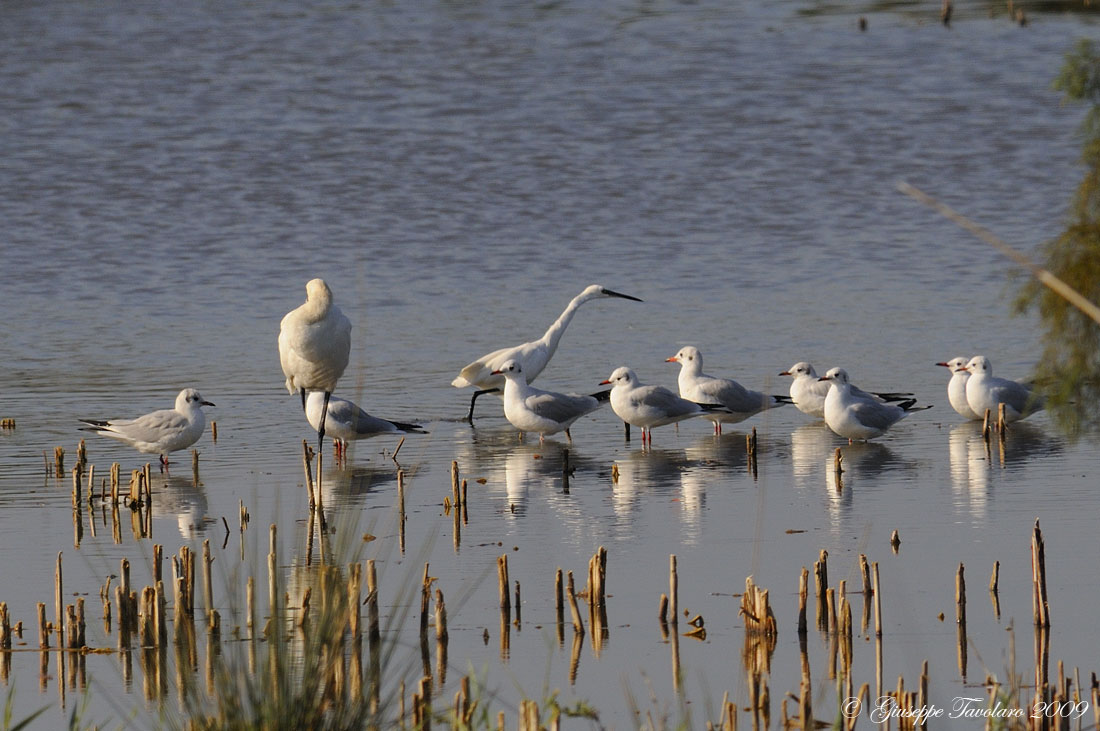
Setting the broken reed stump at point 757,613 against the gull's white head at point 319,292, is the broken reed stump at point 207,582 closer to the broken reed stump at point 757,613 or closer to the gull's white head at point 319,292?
the broken reed stump at point 757,613

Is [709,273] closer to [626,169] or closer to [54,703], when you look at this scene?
[626,169]

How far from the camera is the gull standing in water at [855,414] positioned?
11867mm

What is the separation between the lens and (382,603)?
7.75 m

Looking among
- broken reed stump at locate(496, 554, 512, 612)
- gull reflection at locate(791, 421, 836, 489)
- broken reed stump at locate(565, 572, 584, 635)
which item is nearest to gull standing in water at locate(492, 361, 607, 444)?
gull reflection at locate(791, 421, 836, 489)

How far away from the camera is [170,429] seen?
1123 centimetres

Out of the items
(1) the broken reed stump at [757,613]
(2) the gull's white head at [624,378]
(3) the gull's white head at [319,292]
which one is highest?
(3) the gull's white head at [319,292]

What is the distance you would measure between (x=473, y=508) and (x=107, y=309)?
9452 mm

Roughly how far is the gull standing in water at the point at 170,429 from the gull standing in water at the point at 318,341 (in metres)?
0.67

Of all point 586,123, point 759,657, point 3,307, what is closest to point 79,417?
point 3,307

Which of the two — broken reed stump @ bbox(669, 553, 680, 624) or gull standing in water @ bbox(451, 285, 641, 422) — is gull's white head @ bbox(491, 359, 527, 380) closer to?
gull standing in water @ bbox(451, 285, 641, 422)

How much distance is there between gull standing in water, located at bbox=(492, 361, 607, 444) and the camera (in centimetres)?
1222

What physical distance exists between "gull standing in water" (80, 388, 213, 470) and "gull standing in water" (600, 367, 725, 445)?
2.87 meters

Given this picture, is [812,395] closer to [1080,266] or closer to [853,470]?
[853,470]

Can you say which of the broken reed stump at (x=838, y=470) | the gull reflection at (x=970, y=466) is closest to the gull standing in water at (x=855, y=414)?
the gull reflection at (x=970, y=466)
